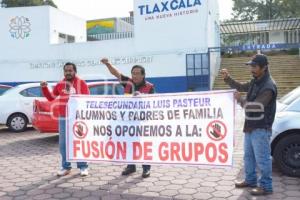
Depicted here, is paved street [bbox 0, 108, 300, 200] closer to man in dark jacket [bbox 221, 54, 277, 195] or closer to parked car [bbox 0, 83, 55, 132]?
man in dark jacket [bbox 221, 54, 277, 195]

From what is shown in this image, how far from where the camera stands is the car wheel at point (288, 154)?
5.73m

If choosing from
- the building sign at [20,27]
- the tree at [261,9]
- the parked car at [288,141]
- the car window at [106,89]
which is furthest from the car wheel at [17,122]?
the tree at [261,9]

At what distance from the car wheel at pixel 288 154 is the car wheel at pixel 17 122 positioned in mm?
7457

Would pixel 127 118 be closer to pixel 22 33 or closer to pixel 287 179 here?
pixel 287 179

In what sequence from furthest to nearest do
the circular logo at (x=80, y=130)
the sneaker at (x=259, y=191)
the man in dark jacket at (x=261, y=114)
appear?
the circular logo at (x=80, y=130) < the sneaker at (x=259, y=191) < the man in dark jacket at (x=261, y=114)

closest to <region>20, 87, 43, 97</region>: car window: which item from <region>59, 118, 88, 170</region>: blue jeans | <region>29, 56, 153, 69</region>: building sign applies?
<region>59, 118, 88, 170</region>: blue jeans

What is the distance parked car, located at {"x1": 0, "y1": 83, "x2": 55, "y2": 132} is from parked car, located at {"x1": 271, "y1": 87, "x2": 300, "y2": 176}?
705cm

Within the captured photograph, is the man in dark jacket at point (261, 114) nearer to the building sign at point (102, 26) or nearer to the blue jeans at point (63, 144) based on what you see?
the blue jeans at point (63, 144)

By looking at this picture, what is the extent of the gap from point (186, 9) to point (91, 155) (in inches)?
582

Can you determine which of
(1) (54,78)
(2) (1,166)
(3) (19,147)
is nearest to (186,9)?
(1) (54,78)

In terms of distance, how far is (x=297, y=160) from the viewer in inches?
225

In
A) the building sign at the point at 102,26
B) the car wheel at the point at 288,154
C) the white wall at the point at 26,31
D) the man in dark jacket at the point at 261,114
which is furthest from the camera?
the building sign at the point at 102,26

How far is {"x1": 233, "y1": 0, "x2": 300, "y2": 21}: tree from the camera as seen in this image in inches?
1969

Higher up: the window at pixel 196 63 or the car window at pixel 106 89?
the window at pixel 196 63
